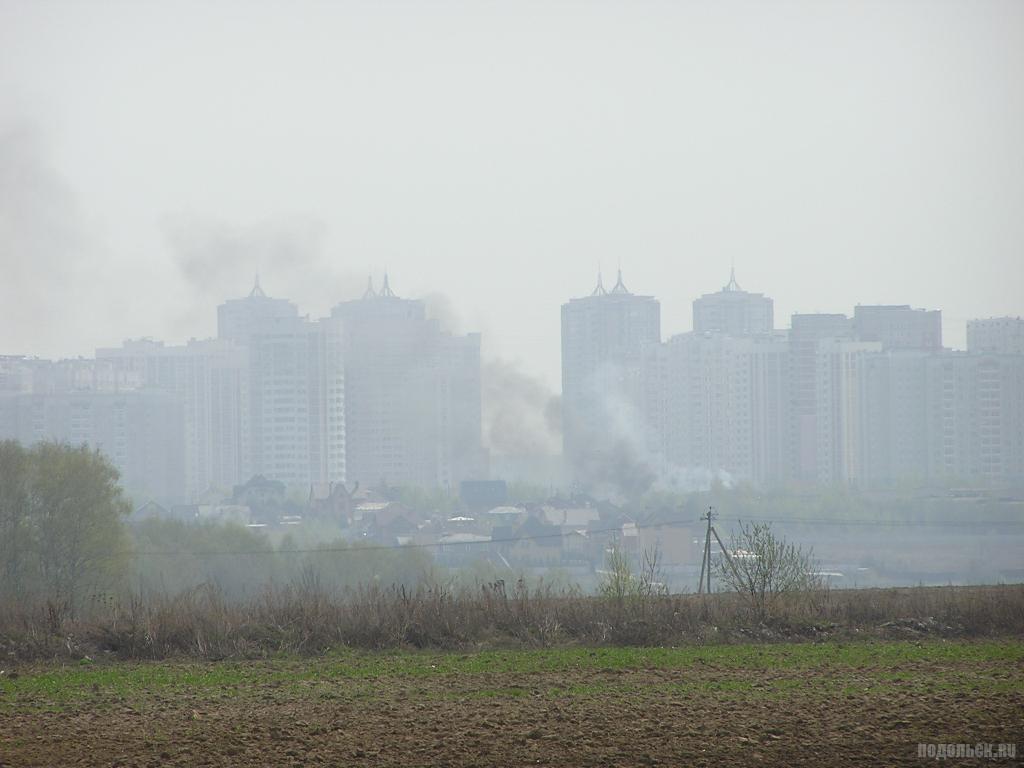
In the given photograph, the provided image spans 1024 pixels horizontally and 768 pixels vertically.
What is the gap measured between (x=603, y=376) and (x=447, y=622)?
98.9 m

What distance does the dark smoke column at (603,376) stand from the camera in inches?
3735

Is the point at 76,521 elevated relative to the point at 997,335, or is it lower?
lower

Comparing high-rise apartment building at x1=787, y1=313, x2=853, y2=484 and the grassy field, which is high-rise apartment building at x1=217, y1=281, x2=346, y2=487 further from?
the grassy field

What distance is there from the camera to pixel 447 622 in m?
13.6

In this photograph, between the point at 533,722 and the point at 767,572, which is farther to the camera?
the point at 767,572

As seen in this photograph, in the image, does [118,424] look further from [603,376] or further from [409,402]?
[603,376]

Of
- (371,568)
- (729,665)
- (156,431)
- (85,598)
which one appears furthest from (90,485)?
(156,431)

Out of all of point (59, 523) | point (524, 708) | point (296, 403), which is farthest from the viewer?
point (296, 403)

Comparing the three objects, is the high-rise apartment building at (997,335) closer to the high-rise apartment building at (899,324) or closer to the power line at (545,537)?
the high-rise apartment building at (899,324)

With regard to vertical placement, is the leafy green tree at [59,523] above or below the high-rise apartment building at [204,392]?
below

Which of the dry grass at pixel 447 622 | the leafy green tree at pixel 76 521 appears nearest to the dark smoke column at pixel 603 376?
the leafy green tree at pixel 76 521

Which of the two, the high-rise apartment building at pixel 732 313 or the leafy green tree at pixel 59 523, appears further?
the high-rise apartment building at pixel 732 313

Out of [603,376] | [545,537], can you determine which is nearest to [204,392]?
[603,376]

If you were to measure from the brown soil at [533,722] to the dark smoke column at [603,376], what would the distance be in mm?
80693
